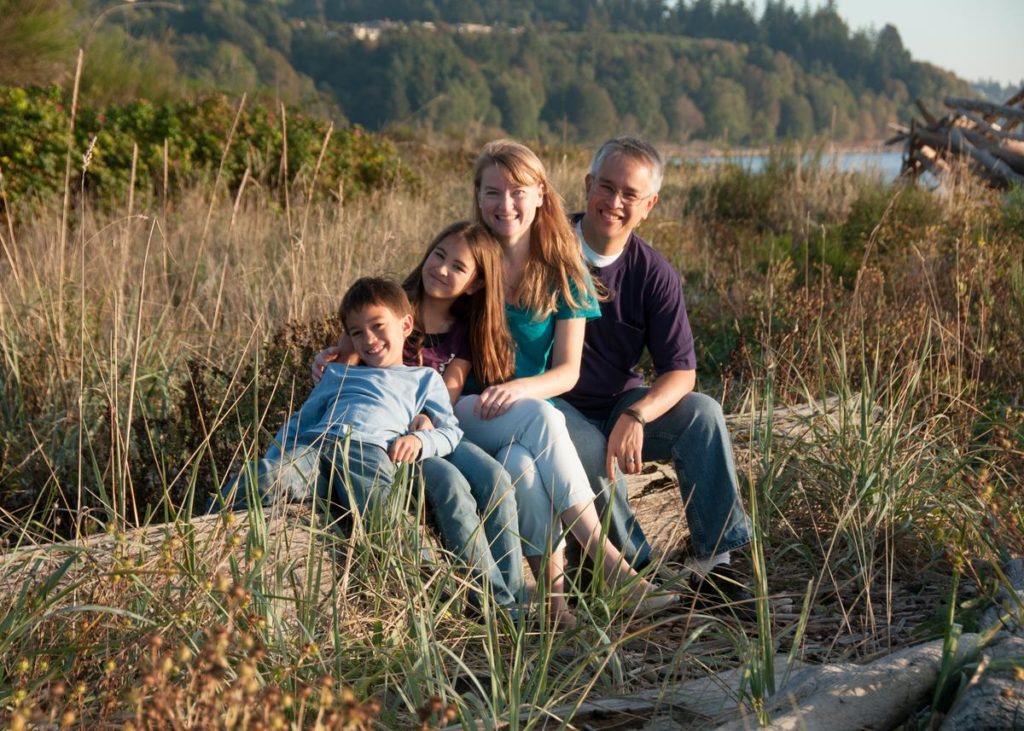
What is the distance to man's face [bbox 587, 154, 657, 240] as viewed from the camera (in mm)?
3629

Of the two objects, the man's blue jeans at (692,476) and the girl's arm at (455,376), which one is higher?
the girl's arm at (455,376)

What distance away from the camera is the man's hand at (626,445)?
3.47 m

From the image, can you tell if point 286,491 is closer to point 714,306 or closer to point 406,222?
point 714,306

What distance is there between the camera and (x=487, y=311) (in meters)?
3.62

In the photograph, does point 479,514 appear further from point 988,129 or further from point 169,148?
point 988,129

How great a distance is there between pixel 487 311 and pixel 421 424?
0.47 metres

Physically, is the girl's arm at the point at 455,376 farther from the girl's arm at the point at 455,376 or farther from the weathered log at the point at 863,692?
the weathered log at the point at 863,692

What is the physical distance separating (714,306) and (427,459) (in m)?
3.93

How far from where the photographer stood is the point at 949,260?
22.3 ft

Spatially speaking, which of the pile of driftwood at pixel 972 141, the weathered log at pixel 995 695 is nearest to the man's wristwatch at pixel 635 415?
the weathered log at pixel 995 695

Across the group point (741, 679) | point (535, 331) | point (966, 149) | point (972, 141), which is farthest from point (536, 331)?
point (972, 141)

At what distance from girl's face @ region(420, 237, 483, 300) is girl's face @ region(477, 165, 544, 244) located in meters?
0.18

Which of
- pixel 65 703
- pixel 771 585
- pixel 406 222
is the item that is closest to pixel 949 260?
pixel 406 222

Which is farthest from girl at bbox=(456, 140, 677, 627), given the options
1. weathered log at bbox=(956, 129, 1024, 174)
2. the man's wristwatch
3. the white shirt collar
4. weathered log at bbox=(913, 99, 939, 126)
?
weathered log at bbox=(913, 99, 939, 126)
